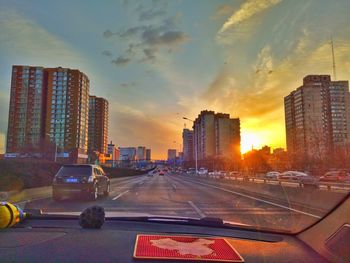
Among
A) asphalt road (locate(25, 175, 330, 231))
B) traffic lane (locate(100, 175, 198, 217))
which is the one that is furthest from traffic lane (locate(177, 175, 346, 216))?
traffic lane (locate(100, 175, 198, 217))

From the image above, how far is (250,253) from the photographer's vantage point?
2812mm

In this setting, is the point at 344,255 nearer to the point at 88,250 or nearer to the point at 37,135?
the point at 88,250

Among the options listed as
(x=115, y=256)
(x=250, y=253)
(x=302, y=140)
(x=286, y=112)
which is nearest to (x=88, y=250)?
(x=115, y=256)

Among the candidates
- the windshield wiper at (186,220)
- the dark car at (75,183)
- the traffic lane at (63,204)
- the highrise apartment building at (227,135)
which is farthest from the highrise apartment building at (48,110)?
the windshield wiper at (186,220)

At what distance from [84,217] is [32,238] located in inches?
25.8

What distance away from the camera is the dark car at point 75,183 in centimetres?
1744

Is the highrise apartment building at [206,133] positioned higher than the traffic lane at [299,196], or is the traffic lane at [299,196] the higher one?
the highrise apartment building at [206,133]

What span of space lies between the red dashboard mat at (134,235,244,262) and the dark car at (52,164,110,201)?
15.0 m

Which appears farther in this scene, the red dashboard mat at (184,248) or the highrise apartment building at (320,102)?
the highrise apartment building at (320,102)

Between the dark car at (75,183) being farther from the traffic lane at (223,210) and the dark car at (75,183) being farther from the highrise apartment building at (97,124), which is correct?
the highrise apartment building at (97,124)

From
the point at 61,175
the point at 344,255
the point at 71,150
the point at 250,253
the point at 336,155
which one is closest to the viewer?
the point at 344,255

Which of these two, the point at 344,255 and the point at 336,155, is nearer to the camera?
the point at 344,255

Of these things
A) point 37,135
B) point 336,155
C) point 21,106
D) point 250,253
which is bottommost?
point 250,253

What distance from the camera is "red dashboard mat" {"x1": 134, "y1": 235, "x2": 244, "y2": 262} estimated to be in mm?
2547
